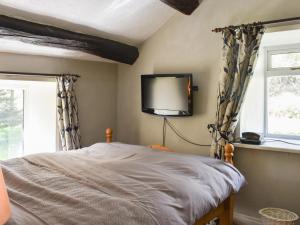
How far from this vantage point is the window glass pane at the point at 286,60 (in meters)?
2.79

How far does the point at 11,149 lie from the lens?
3.40 metres

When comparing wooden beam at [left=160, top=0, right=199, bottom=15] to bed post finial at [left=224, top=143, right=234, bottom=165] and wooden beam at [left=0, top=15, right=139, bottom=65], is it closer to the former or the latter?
wooden beam at [left=0, top=15, right=139, bottom=65]

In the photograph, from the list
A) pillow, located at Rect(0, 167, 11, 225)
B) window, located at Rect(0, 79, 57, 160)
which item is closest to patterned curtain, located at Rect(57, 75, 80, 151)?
window, located at Rect(0, 79, 57, 160)

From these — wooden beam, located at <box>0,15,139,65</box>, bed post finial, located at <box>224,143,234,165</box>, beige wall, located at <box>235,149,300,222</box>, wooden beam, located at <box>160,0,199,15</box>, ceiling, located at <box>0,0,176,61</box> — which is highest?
wooden beam, located at <box>160,0,199,15</box>

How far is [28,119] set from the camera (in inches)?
136

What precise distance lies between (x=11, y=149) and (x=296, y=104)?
3.21 metres

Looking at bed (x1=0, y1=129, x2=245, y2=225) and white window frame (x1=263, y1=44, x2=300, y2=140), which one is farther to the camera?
white window frame (x1=263, y1=44, x2=300, y2=140)

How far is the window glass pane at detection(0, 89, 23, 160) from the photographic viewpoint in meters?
3.27

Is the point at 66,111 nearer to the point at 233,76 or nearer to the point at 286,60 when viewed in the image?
the point at 233,76

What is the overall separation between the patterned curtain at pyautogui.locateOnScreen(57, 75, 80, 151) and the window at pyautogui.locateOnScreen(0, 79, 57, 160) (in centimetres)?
14

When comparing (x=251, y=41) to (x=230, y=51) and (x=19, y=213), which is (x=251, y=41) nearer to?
(x=230, y=51)

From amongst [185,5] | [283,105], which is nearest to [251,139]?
[283,105]

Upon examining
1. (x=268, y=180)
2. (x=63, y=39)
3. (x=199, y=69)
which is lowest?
(x=268, y=180)

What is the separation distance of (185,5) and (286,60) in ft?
3.83
